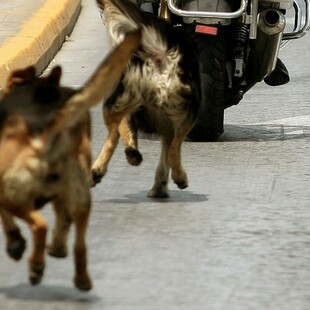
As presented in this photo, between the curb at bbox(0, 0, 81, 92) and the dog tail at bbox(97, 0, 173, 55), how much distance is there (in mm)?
3731

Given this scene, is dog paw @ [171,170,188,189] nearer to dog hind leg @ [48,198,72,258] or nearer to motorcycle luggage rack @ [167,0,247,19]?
motorcycle luggage rack @ [167,0,247,19]

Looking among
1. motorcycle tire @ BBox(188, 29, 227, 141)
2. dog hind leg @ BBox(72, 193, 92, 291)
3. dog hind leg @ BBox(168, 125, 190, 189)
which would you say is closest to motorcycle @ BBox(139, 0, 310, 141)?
motorcycle tire @ BBox(188, 29, 227, 141)

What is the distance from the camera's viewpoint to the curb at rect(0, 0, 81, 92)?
42.1 ft

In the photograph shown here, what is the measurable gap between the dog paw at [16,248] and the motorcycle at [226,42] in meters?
3.74

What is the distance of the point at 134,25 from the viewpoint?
8.15 metres

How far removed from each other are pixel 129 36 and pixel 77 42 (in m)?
10.0

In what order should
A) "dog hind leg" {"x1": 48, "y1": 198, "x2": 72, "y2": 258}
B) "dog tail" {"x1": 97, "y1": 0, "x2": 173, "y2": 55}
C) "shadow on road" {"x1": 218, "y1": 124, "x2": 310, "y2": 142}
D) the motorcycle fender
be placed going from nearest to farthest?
"dog hind leg" {"x1": 48, "y1": 198, "x2": 72, "y2": 258} < "dog tail" {"x1": 97, "y1": 0, "x2": 173, "y2": 55} < the motorcycle fender < "shadow on road" {"x1": 218, "y1": 124, "x2": 310, "y2": 142}

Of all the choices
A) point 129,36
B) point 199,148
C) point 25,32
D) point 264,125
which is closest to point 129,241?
point 129,36

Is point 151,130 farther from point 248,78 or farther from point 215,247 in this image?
point 248,78

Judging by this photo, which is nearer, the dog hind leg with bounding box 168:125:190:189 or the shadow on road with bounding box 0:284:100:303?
the shadow on road with bounding box 0:284:100:303

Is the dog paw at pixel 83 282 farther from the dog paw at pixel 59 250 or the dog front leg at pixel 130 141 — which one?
the dog front leg at pixel 130 141

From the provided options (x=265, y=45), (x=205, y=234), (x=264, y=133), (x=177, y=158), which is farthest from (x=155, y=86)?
(x=264, y=133)

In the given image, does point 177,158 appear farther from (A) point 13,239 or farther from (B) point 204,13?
(A) point 13,239

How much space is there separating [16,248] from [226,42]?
4.32 metres
